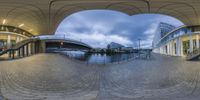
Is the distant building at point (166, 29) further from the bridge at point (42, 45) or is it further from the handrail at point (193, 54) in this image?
the bridge at point (42, 45)

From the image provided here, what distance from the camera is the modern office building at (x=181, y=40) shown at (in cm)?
945

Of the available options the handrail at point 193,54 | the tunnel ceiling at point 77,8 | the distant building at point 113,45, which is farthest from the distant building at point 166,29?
the distant building at point 113,45

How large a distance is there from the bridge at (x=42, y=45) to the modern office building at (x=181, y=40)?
4.11 metres

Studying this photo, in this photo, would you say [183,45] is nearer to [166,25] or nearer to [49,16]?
[166,25]

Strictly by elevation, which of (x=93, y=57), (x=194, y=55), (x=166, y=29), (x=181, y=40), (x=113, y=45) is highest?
(x=166, y=29)

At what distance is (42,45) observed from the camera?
21.7ft

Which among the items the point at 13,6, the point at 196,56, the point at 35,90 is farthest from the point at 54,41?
the point at 196,56

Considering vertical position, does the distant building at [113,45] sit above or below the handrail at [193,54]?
above

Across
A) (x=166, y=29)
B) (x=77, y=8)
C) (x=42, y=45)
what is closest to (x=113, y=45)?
(x=42, y=45)

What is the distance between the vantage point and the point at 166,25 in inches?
448

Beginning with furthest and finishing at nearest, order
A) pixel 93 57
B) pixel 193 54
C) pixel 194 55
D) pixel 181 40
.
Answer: pixel 181 40, pixel 194 55, pixel 193 54, pixel 93 57

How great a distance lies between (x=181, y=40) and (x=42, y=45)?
9.22 meters

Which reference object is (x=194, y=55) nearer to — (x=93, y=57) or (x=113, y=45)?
(x=113, y=45)

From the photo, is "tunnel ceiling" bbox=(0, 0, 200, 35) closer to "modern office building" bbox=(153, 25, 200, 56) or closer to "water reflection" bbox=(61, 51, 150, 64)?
"modern office building" bbox=(153, 25, 200, 56)
